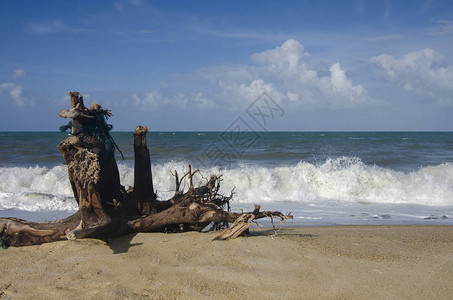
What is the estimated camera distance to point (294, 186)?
12.0 m

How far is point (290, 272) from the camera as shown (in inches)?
144

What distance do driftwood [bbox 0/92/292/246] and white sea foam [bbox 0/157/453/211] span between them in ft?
15.9

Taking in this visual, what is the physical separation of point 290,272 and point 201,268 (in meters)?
0.88

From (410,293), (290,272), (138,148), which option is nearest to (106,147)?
(138,148)

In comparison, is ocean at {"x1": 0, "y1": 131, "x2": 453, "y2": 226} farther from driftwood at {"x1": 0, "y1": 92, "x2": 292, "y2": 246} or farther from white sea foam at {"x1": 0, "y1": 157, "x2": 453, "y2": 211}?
driftwood at {"x1": 0, "y1": 92, "x2": 292, "y2": 246}

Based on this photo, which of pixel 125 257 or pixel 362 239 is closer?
pixel 125 257

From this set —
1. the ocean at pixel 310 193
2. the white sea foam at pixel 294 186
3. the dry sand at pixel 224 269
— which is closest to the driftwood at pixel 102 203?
the dry sand at pixel 224 269

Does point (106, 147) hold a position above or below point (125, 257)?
above

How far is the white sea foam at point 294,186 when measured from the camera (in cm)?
1039

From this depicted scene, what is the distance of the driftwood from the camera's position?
4184mm

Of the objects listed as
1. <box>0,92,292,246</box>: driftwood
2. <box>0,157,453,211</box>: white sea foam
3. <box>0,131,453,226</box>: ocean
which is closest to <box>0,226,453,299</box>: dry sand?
<box>0,92,292,246</box>: driftwood

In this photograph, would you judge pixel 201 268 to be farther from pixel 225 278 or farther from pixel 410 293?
pixel 410 293

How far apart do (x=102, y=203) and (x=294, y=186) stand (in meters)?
8.44

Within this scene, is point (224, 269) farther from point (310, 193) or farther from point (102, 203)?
point (310, 193)
